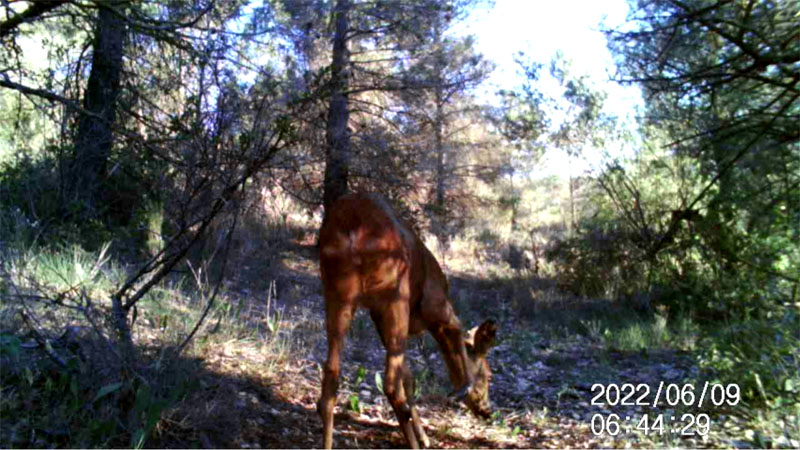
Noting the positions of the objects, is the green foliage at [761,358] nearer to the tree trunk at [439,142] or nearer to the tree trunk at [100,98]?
the tree trunk at [100,98]

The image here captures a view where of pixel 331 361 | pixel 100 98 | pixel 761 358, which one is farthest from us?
pixel 100 98

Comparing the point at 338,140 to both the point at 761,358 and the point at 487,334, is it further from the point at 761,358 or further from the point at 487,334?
the point at 761,358

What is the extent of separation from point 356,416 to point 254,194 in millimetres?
2336

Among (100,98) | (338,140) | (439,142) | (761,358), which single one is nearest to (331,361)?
(761,358)

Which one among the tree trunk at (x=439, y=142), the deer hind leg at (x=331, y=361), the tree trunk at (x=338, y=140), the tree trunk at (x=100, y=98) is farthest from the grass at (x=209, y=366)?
the tree trunk at (x=439, y=142)

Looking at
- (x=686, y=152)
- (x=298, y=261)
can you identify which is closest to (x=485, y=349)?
(x=686, y=152)

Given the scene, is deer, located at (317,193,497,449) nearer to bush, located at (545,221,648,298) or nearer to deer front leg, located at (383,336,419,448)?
deer front leg, located at (383,336,419,448)

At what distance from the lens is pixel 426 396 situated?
21.4 feet

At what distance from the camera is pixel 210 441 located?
4.71 m

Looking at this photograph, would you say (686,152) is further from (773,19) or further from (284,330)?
(284,330)

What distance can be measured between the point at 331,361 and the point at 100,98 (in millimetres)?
4575

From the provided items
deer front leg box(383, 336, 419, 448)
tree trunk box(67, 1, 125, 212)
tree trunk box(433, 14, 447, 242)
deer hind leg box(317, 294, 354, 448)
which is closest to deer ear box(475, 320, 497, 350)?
deer front leg box(383, 336, 419, 448)

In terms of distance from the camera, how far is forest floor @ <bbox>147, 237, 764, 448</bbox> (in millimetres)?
5074

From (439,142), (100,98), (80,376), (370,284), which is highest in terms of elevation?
(439,142)
